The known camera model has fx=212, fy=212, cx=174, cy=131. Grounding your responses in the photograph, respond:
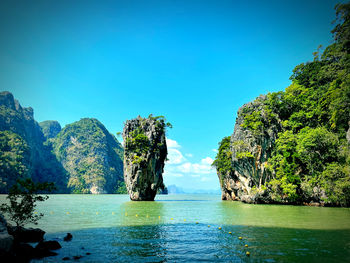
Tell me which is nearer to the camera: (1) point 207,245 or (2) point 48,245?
(2) point 48,245

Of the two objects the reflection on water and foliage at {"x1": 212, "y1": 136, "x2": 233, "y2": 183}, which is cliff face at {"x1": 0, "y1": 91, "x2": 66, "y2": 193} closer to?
foliage at {"x1": 212, "y1": 136, "x2": 233, "y2": 183}

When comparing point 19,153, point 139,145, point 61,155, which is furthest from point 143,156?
point 61,155

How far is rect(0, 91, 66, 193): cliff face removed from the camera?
314 feet

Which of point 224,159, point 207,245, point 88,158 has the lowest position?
point 207,245

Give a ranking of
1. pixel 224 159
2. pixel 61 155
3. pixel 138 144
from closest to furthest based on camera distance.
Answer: pixel 138 144
pixel 224 159
pixel 61 155

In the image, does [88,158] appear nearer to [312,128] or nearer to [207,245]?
[312,128]

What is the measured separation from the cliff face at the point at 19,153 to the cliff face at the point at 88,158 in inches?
325

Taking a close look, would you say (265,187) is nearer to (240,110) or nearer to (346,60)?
(240,110)

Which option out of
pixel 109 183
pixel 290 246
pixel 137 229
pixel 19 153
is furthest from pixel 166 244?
pixel 109 183

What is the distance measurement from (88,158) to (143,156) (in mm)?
135394

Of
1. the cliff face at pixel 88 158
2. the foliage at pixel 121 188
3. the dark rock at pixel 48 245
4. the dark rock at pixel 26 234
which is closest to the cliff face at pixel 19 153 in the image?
the cliff face at pixel 88 158

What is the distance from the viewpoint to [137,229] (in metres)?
15.0

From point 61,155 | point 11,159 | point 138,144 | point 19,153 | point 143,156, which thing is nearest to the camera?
point 143,156

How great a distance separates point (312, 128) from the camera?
3102cm
